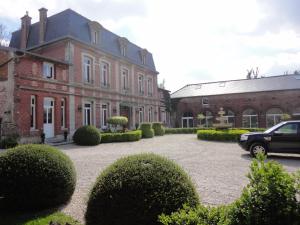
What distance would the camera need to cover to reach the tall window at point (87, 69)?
75.6ft

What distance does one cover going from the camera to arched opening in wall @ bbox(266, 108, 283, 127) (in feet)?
108

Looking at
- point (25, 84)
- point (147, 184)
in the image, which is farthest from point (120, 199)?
point (25, 84)

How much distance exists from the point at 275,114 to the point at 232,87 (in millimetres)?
6957

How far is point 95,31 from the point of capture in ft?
80.2

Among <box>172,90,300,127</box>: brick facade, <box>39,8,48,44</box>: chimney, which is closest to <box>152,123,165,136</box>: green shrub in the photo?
<box>172,90,300,127</box>: brick facade

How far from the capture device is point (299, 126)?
10.3 meters

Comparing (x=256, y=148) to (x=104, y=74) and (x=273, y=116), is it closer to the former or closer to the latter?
(x=104, y=74)

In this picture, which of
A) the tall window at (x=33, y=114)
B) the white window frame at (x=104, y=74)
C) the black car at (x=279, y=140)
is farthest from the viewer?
the white window frame at (x=104, y=74)

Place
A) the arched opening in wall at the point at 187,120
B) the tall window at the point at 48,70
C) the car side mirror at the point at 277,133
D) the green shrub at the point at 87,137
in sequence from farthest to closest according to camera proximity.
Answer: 1. the arched opening in wall at the point at 187,120
2. the tall window at the point at 48,70
3. the green shrub at the point at 87,137
4. the car side mirror at the point at 277,133

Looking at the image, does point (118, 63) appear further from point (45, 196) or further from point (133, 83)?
point (45, 196)

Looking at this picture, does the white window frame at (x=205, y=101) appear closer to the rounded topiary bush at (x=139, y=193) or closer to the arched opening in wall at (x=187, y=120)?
the arched opening in wall at (x=187, y=120)

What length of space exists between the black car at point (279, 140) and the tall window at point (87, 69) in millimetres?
16133

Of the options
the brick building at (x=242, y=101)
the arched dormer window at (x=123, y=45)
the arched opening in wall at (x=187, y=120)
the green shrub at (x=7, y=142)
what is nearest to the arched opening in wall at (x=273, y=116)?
the brick building at (x=242, y=101)

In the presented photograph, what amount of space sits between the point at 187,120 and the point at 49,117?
23.2 m
